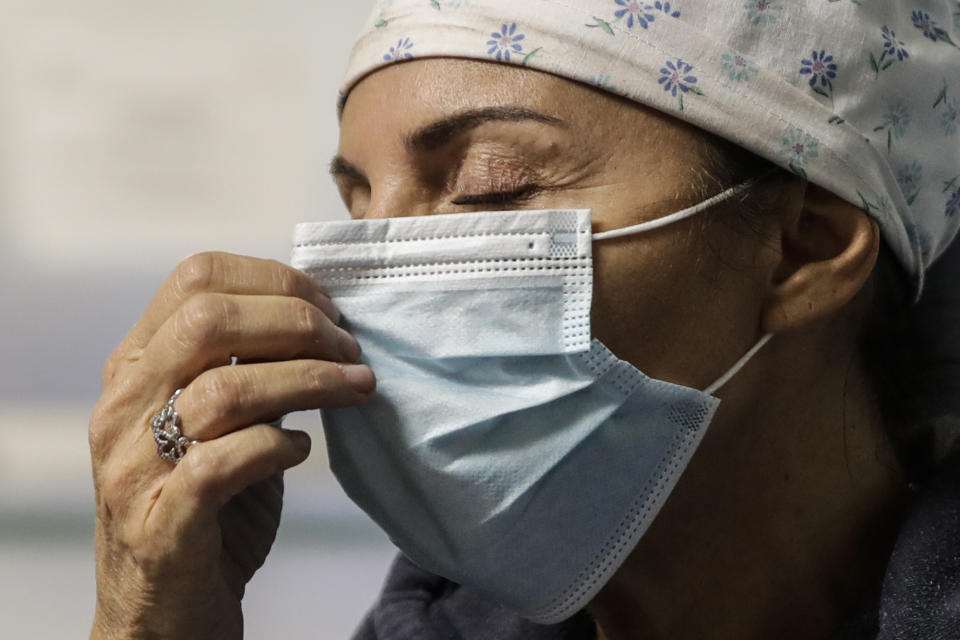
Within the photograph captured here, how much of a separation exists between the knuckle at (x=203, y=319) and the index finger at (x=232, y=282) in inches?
1.5

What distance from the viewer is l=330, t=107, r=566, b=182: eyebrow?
1.17 metres

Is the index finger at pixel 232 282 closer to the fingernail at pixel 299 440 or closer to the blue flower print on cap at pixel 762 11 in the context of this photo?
the fingernail at pixel 299 440

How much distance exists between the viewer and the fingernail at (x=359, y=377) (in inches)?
43.4

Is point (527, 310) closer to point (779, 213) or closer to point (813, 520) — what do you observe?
point (779, 213)

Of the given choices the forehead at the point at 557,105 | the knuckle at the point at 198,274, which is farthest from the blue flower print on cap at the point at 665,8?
the knuckle at the point at 198,274

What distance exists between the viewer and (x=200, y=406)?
1.11 metres

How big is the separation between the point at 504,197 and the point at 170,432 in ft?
1.53

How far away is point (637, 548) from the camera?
1368 mm

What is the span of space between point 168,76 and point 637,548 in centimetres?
139

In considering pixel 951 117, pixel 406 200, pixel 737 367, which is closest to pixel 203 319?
pixel 406 200

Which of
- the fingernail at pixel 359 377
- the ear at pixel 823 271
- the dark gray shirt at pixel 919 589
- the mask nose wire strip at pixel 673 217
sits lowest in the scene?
the dark gray shirt at pixel 919 589

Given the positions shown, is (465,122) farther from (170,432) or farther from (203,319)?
(170,432)

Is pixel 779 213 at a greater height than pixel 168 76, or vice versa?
→ pixel 168 76

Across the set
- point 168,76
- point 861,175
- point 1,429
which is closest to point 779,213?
point 861,175
